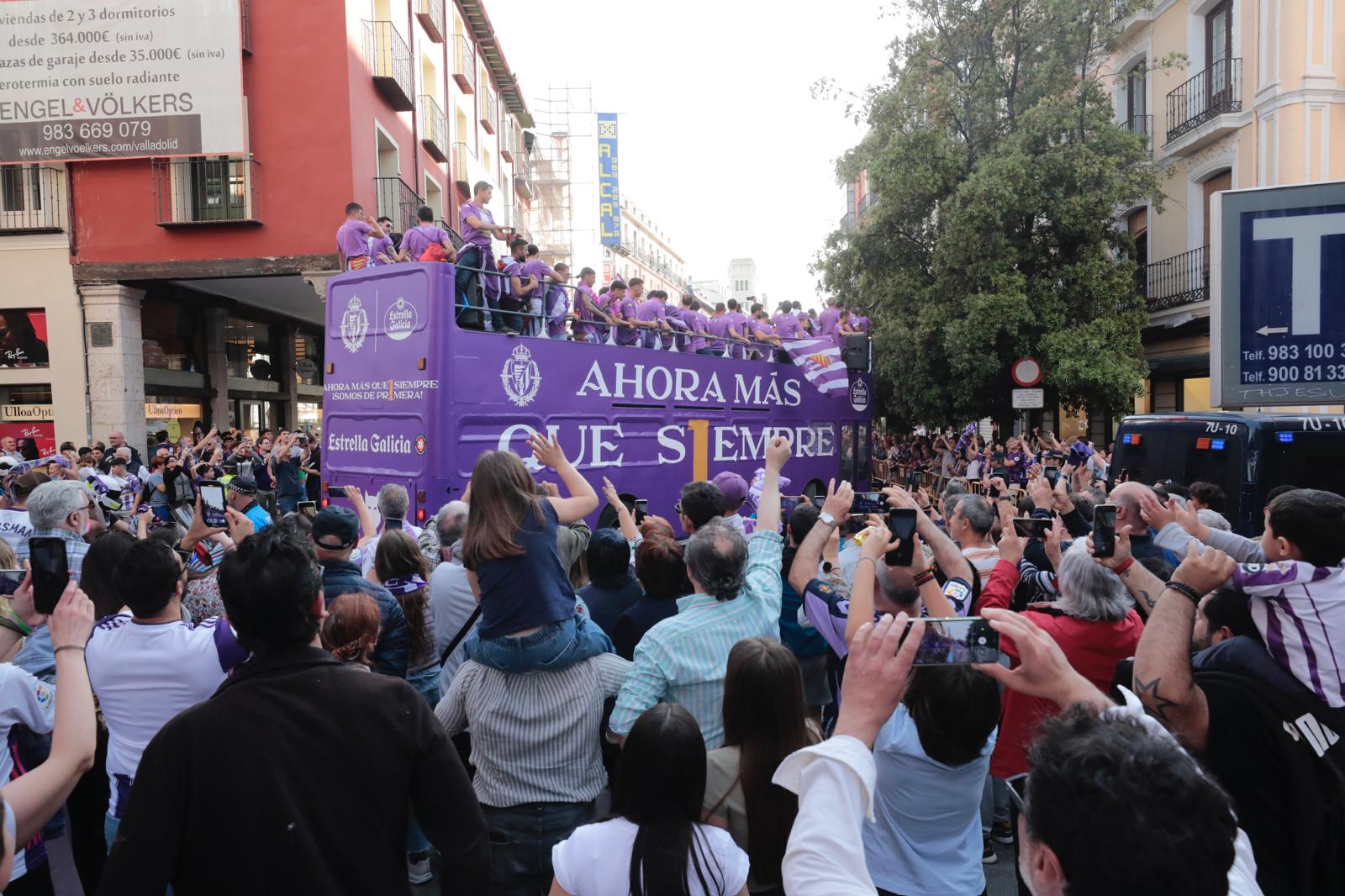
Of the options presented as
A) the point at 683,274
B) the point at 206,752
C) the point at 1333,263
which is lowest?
the point at 206,752

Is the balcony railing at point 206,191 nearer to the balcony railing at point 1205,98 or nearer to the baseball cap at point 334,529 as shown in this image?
the baseball cap at point 334,529

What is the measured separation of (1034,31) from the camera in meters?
16.3

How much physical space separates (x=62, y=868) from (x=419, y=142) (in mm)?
19380

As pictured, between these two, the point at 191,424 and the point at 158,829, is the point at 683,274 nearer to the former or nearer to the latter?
the point at 191,424

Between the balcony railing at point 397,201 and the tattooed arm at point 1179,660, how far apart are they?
693 inches

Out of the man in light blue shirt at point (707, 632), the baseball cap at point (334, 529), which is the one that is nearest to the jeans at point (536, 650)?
the man in light blue shirt at point (707, 632)

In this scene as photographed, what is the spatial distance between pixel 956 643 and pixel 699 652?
149 centimetres

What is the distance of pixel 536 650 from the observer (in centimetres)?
288

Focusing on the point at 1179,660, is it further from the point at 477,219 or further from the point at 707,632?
the point at 477,219

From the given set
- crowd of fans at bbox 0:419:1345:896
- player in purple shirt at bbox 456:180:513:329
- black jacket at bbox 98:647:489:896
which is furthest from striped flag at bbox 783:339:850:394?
black jacket at bbox 98:647:489:896

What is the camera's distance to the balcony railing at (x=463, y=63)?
82.9 ft

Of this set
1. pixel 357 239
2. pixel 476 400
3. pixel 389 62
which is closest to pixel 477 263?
pixel 357 239

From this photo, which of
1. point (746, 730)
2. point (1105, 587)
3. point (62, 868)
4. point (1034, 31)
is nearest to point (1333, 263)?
point (1105, 587)

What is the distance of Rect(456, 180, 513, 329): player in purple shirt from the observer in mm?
9289
